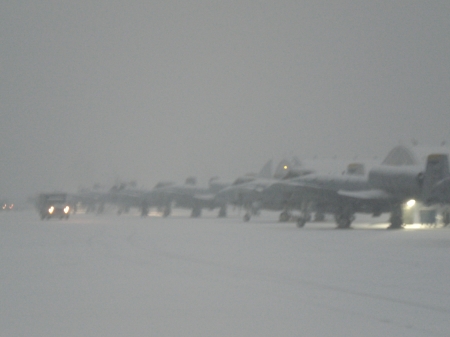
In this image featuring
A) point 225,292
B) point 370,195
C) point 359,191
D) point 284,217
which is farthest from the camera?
point 284,217

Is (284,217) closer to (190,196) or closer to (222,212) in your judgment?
(222,212)

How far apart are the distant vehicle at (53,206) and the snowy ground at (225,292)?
29.0 metres

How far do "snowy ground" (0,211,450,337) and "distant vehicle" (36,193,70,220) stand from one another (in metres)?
29.0

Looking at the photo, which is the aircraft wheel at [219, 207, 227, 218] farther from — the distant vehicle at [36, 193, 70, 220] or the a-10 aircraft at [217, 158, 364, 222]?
the distant vehicle at [36, 193, 70, 220]

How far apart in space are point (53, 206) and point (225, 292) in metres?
37.5

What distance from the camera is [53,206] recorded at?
44094mm

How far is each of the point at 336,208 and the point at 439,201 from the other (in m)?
9.15

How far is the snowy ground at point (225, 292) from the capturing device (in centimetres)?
665

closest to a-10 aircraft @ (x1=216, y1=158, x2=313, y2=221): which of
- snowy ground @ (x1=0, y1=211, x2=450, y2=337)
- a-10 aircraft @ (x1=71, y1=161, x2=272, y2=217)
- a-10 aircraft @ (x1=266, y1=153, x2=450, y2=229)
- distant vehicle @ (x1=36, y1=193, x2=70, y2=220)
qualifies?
a-10 aircraft @ (x1=71, y1=161, x2=272, y2=217)

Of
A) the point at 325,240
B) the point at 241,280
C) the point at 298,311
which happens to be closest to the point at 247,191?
the point at 325,240

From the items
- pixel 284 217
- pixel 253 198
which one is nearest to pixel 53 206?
pixel 253 198

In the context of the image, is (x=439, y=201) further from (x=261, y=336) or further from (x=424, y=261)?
(x=261, y=336)

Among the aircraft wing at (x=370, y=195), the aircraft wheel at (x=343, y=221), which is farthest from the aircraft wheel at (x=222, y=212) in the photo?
the aircraft wing at (x=370, y=195)

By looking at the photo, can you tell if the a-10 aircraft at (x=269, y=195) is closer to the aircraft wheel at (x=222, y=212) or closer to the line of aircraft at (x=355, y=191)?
the line of aircraft at (x=355, y=191)
